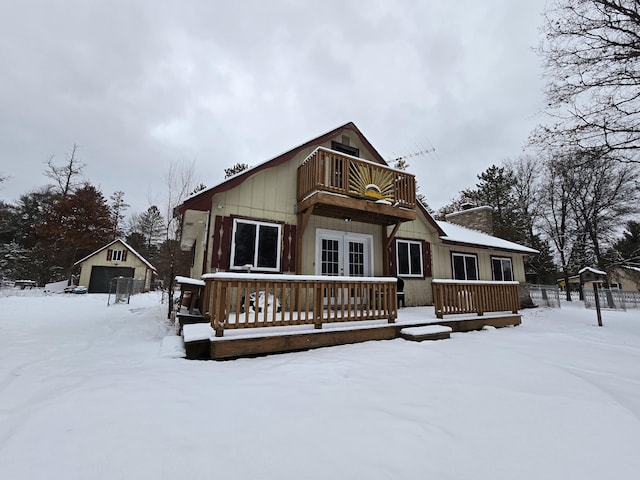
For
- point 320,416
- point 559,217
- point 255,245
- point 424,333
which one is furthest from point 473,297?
point 559,217

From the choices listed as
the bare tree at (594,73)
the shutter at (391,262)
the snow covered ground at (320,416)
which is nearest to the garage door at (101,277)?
A: the snow covered ground at (320,416)

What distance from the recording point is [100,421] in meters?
2.08

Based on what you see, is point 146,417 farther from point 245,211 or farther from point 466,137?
point 466,137

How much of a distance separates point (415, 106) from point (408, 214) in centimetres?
1683

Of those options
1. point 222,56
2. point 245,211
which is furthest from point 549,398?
point 222,56

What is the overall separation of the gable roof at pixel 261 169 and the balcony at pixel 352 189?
660 mm

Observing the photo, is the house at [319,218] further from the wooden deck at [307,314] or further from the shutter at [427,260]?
the wooden deck at [307,314]

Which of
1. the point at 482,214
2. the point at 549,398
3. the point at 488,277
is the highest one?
the point at 482,214

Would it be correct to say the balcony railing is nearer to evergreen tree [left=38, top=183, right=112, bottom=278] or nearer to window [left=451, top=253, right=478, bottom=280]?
window [left=451, top=253, right=478, bottom=280]

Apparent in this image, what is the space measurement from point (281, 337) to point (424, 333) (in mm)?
2787

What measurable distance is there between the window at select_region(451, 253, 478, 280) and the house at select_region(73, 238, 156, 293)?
79.2 ft

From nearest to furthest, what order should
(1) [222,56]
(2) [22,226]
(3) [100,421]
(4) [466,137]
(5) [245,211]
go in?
1. (3) [100,421]
2. (5) [245,211]
3. (1) [222,56]
4. (4) [466,137]
5. (2) [22,226]

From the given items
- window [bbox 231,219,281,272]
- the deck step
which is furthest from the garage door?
the deck step

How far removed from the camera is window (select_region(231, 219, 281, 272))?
21.6ft
